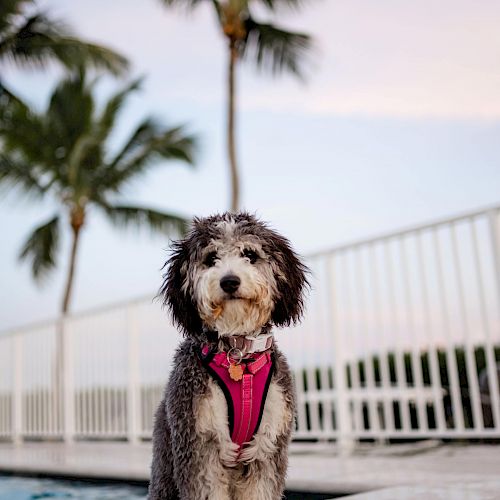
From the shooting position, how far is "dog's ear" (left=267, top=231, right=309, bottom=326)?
2102mm

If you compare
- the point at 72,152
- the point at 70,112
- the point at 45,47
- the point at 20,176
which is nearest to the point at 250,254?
the point at 45,47

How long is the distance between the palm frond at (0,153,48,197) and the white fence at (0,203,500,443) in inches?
274

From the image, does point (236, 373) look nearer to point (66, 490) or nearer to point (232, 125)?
point (66, 490)

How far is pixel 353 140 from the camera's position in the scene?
1066cm

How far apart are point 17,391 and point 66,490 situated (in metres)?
5.67

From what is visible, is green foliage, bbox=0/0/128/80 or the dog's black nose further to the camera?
green foliage, bbox=0/0/128/80

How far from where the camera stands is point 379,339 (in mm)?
5008

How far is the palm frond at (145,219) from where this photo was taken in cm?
1423

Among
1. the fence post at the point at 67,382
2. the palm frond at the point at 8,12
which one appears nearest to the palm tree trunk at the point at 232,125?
the fence post at the point at 67,382

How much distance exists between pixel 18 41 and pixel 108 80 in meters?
2.16

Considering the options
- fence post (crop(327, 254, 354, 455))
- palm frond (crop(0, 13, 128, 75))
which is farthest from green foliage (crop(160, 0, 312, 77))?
fence post (crop(327, 254, 354, 455))

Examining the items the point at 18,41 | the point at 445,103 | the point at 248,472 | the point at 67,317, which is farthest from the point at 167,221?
the point at 248,472

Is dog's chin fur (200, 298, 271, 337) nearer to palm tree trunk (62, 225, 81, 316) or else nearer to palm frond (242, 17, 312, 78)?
palm frond (242, 17, 312, 78)

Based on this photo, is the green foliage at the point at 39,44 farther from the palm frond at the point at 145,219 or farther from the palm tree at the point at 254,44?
the palm frond at the point at 145,219
